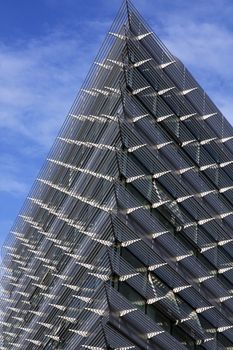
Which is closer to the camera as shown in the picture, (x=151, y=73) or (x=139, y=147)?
(x=139, y=147)

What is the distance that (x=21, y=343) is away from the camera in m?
58.6

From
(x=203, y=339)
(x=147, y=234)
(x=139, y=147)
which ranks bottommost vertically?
(x=203, y=339)

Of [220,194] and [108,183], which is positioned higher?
[220,194]

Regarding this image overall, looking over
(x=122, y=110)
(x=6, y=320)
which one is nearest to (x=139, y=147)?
(x=122, y=110)

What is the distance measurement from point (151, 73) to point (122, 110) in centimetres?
512

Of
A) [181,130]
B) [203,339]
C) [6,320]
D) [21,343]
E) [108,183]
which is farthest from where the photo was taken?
[6,320]

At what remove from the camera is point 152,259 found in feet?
155

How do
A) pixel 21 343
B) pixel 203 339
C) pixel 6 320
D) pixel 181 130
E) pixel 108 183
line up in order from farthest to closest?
1. pixel 6 320
2. pixel 21 343
3. pixel 181 130
4. pixel 203 339
5. pixel 108 183

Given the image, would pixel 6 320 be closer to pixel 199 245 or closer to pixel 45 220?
pixel 45 220

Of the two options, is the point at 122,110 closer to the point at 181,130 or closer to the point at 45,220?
the point at 181,130

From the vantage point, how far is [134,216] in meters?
46.7

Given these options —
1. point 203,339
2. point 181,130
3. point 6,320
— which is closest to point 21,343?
point 6,320

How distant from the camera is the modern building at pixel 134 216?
45.4 m

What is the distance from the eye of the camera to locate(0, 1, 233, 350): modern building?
4541 cm
